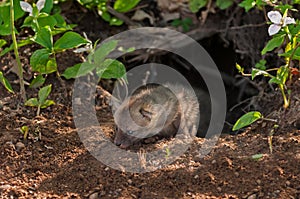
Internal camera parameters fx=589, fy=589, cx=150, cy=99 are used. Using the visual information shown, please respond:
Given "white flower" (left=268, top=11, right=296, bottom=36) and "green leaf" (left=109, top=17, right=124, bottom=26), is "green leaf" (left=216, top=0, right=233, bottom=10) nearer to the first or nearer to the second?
"green leaf" (left=109, top=17, right=124, bottom=26)

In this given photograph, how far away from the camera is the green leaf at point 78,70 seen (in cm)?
441

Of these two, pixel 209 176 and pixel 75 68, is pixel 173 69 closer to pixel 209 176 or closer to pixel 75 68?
pixel 75 68

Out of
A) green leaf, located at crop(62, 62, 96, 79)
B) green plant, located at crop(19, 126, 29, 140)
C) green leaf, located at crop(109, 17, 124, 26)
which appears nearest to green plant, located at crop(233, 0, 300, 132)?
green leaf, located at crop(62, 62, 96, 79)

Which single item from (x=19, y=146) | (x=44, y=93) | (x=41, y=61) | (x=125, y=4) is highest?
(x=125, y=4)

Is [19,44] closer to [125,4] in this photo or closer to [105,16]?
[105,16]

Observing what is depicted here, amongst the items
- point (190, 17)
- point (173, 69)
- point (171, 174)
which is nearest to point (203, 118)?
point (173, 69)

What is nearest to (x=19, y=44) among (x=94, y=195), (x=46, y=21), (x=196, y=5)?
(x=46, y=21)

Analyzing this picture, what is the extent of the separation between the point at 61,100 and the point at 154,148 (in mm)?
882

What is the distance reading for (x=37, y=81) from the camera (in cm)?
452

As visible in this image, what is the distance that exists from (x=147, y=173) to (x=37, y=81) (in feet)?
4.14

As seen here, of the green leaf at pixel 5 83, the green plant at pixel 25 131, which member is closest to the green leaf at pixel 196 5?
the green leaf at pixel 5 83

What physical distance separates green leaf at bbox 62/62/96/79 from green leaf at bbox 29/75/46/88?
17 centimetres

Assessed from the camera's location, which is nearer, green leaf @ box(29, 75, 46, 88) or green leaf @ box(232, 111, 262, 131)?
green leaf @ box(232, 111, 262, 131)

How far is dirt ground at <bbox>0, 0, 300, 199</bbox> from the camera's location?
367 cm
